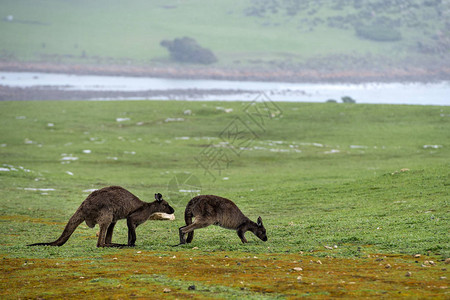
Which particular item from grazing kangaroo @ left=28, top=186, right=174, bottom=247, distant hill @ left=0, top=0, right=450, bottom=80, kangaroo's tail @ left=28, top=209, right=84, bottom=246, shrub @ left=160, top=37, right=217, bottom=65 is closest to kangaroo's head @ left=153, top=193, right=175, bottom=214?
grazing kangaroo @ left=28, top=186, right=174, bottom=247

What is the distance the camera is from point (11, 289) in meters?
9.93

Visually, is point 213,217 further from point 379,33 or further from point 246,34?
point 379,33

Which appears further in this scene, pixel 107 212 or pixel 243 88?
pixel 243 88

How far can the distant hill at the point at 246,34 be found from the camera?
127m

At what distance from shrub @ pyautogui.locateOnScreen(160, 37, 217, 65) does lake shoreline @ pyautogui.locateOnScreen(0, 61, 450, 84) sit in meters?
2.19

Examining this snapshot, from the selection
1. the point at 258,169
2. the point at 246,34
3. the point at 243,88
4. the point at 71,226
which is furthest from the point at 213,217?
the point at 246,34

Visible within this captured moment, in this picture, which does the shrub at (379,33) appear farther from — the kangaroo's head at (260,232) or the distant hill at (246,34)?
the kangaroo's head at (260,232)

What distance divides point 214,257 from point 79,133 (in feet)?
144

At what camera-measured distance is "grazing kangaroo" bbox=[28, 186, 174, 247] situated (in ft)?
45.2

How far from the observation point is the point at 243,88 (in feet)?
346

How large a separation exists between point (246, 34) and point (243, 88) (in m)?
44.0

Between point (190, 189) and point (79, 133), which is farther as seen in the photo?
point (79, 133)

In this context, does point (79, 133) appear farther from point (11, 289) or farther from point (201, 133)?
point (11, 289)

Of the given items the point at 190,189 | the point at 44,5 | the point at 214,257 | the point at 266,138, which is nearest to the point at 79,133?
the point at 266,138
